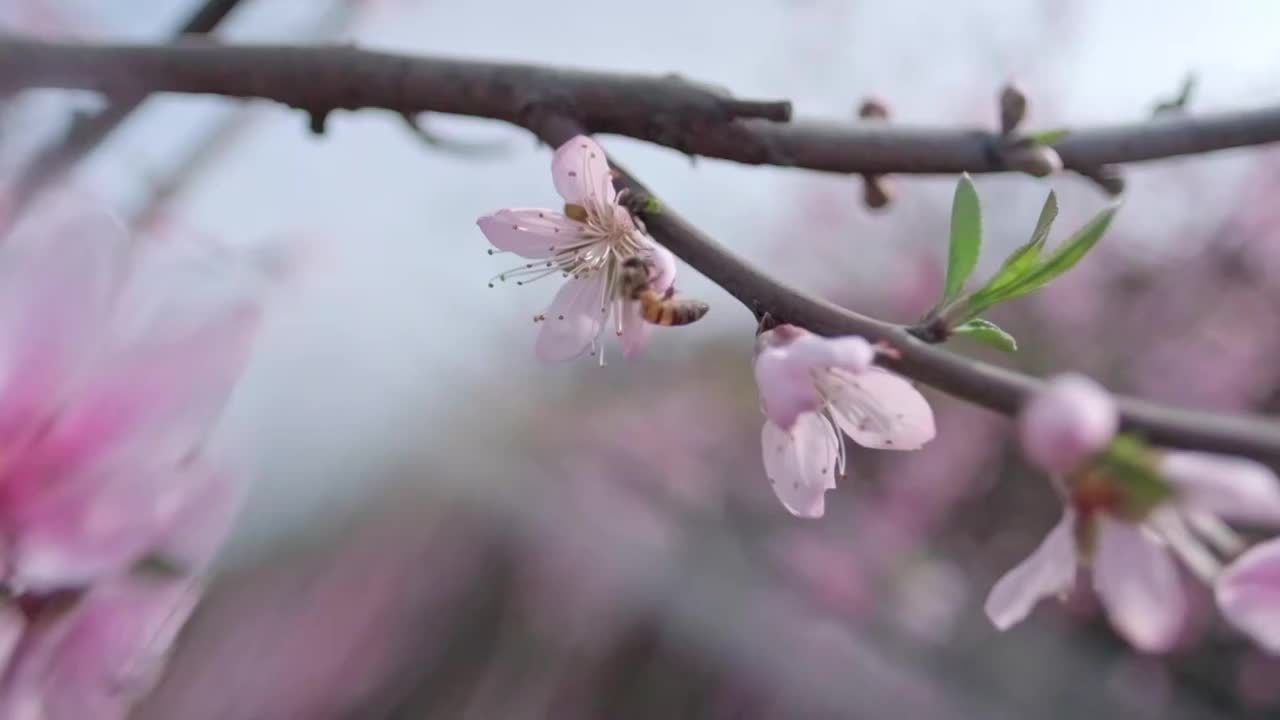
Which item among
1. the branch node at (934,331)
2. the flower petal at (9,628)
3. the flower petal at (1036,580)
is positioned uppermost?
the branch node at (934,331)

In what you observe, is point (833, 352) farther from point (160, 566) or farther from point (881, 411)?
point (160, 566)

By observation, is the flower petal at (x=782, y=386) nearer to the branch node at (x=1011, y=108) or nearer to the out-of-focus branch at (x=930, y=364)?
the out-of-focus branch at (x=930, y=364)

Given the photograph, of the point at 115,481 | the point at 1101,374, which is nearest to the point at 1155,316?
the point at 1101,374

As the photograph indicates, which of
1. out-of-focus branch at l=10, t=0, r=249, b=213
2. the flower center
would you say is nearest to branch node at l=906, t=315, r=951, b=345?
the flower center

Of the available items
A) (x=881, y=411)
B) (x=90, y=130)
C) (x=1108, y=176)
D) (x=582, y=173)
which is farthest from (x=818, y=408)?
(x=90, y=130)

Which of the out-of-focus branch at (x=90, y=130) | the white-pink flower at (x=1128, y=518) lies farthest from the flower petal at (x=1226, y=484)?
the out-of-focus branch at (x=90, y=130)

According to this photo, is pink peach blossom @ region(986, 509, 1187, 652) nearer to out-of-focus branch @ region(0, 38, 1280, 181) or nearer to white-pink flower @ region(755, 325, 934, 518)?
white-pink flower @ region(755, 325, 934, 518)

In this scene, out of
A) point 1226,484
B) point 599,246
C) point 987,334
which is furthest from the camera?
→ point 599,246
